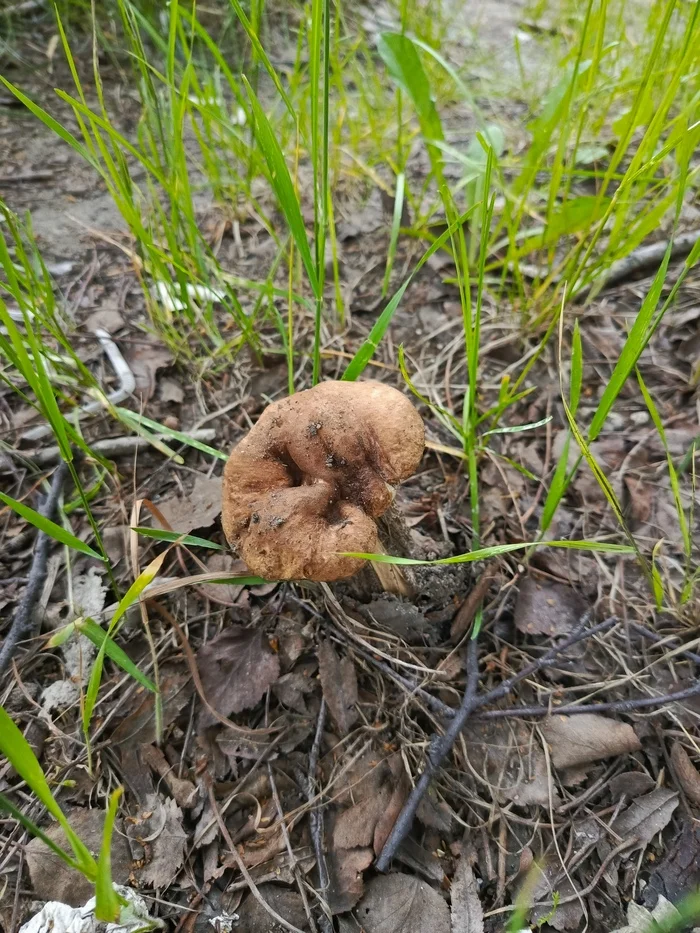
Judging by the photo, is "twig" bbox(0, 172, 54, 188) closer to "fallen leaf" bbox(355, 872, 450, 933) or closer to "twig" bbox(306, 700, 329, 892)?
"twig" bbox(306, 700, 329, 892)

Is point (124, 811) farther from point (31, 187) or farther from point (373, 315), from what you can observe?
point (31, 187)

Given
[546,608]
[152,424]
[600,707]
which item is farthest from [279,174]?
[600,707]

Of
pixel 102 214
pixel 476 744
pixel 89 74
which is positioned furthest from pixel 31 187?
pixel 476 744

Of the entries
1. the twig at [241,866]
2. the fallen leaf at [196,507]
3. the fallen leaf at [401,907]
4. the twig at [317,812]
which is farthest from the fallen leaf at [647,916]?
the fallen leaf at [196,507]

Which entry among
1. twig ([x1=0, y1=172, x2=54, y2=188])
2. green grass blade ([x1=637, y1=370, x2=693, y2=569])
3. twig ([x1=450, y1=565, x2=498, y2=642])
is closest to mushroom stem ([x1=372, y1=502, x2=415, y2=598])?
twig ([x1=450, y1=565, x2=498, y2=642])

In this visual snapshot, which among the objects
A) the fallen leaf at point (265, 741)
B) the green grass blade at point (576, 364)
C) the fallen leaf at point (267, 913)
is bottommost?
the fallen leaf at point (267, 913)

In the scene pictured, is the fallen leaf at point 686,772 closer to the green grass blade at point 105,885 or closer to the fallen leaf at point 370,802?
the fallen leaf at point 370,802

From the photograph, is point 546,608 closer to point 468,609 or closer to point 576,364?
point 468,609
